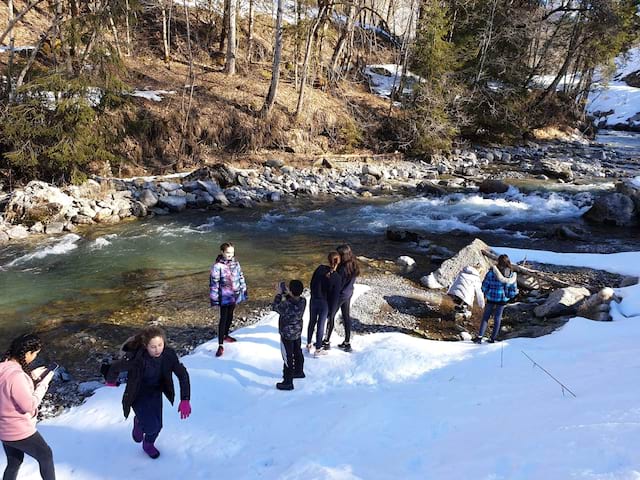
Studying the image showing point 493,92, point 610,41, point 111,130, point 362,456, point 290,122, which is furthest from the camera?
point 610,41

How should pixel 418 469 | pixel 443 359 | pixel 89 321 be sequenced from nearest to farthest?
pixel 418 469
pixel 443 359
pixel 89 321

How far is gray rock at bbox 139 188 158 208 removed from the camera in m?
15.8

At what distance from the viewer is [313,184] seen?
20.2m

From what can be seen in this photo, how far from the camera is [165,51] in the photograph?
27781 mm

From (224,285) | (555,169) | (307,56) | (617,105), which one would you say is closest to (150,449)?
(224,285)

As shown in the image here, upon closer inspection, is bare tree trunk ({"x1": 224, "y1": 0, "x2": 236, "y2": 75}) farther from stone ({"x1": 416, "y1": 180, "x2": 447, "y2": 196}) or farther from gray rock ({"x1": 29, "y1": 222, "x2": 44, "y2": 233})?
gray rock ({"x1": 29, "y1": 222, "x2": 44, "y2": 233})

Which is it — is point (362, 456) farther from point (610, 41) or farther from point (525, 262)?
point (610, 41)

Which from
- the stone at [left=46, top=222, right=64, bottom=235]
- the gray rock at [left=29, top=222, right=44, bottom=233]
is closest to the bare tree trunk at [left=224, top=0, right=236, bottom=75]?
the stone at [left=46, top=222, right=64, bottom=235]

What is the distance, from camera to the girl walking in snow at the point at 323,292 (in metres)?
6.23

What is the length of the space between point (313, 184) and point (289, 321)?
15090 mm

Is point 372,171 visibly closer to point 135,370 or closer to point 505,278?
point 505,278

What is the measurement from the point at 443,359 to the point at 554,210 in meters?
13.3

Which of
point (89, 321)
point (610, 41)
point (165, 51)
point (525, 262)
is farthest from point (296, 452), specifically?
point (610, 41)

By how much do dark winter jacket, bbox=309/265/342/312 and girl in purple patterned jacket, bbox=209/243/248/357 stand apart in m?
1.15
